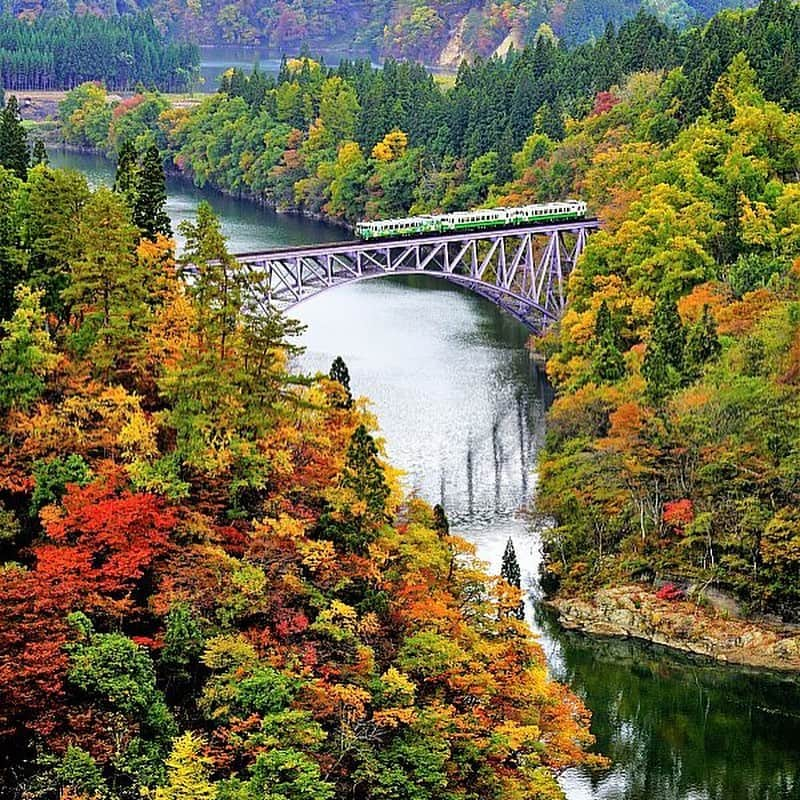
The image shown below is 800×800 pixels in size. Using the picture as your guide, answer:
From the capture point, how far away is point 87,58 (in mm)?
177500

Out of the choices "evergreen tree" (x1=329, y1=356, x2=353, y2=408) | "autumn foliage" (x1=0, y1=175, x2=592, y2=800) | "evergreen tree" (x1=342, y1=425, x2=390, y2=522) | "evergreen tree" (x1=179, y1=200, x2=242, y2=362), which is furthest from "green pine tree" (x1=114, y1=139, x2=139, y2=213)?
"evergreen tree" (x1=342, y1=425, x2=390, y2=522)

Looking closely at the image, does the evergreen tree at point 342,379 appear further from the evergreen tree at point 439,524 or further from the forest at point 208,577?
the evergreen tree at point 439,524

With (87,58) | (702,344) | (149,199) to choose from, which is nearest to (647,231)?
(702,344)

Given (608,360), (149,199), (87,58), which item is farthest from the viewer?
(87,58)

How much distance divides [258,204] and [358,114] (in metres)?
10.3

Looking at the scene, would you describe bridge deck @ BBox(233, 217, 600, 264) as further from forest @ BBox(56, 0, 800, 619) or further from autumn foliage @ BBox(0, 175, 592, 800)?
autumn foliage @ BBox(0, 175, 592, 800)

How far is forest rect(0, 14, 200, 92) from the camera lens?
6865 inches

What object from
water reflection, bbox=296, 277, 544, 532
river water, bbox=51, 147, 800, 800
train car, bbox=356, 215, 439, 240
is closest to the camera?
river water, bbox=51, 147, 800, 800

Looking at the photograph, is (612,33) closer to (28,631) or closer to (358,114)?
(358,114)

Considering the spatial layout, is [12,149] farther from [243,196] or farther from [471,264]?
[243,196]

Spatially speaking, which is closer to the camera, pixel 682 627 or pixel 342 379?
pixel 342 379

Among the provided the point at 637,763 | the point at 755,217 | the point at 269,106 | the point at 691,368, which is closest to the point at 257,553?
the point at 637,763

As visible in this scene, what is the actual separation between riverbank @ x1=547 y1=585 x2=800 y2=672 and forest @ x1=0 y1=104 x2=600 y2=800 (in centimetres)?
774

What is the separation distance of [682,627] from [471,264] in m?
31.1
